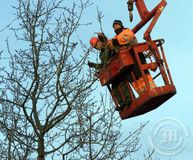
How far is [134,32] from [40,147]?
100 inches

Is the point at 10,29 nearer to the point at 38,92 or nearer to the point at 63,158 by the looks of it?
the point at 38,92

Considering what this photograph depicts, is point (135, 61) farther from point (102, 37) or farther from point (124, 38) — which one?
point (102, 37)

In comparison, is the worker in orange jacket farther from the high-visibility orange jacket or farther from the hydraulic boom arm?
the hydraulic boom arm

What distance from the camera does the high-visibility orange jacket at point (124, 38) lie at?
270 inches

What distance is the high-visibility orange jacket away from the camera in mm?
6863

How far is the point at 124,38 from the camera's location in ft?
Answer: 22.5

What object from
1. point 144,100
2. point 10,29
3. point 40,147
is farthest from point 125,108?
point 10,29

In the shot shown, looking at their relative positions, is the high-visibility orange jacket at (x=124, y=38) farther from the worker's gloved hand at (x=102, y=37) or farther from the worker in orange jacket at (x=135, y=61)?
the worker's gloved hand at (x=102, y=37)

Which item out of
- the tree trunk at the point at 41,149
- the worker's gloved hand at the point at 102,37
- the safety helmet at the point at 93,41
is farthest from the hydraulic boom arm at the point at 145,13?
the tree trunk at the point at 41,149

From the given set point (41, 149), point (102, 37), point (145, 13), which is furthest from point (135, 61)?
point (41, 149)

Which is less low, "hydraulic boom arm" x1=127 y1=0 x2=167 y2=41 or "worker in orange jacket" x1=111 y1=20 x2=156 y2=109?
"hydraulic boom arm" x1=127 y1=0 x2=167 y2=41

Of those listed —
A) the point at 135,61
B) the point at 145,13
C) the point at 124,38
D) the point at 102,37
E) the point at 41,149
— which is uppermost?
the point at 145,13

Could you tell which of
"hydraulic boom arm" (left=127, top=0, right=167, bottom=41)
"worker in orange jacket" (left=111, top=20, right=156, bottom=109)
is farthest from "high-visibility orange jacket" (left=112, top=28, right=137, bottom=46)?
"hydraulic boom arm" (left=127, top=0, right=167, bottom=41)

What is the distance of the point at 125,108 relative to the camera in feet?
23.2
